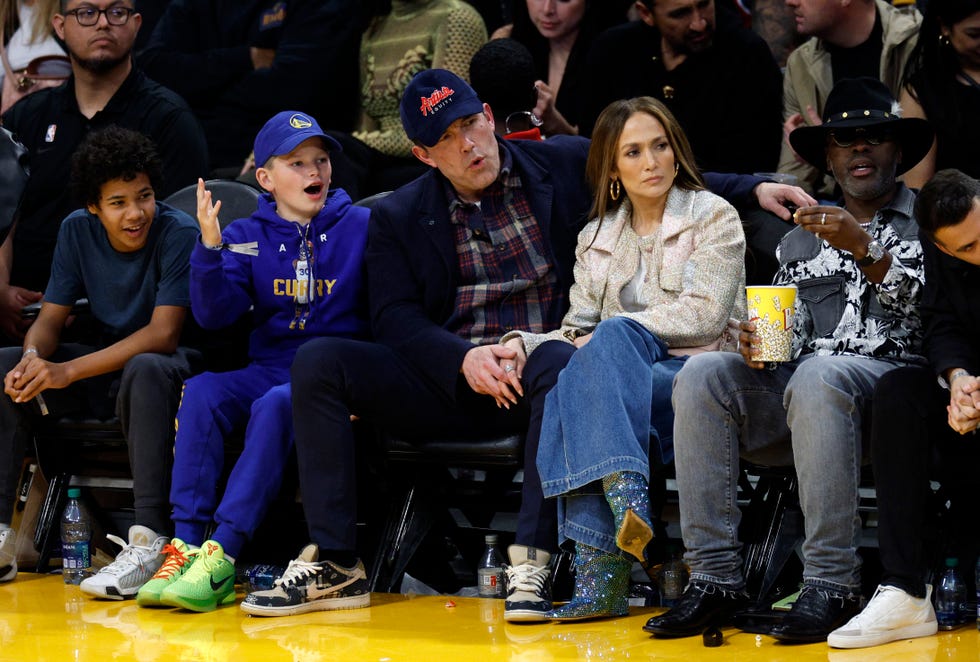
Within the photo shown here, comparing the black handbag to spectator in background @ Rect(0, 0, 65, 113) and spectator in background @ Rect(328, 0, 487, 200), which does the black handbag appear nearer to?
spectator in background @ Rect(328, 0, 487, 200)

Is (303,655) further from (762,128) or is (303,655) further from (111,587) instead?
(762,128)

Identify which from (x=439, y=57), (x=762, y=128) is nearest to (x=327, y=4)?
(x=439, y=57)

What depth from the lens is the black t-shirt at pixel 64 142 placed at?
5.82 meters

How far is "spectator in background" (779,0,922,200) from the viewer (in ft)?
16.8

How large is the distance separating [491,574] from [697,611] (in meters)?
0.85

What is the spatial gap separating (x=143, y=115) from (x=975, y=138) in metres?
3.34

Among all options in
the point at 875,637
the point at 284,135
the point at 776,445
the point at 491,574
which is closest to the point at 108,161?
the point at 284,135

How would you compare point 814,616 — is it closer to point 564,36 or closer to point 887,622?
point 887,622

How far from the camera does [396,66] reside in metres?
6.15

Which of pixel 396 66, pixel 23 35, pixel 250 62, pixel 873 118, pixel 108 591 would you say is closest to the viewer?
pixel 873 118

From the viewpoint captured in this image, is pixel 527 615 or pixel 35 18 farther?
pixel 35 18

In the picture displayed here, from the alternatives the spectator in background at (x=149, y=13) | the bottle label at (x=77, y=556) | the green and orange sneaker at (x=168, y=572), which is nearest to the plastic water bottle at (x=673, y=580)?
the green and orange sneaker at (x=168, y=572)

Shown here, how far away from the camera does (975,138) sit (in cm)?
445


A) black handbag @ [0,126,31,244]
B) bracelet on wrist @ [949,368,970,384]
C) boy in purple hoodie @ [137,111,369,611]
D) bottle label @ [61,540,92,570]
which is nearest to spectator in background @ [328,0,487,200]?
boy in purple hoodie @ [137,111,369,611]
